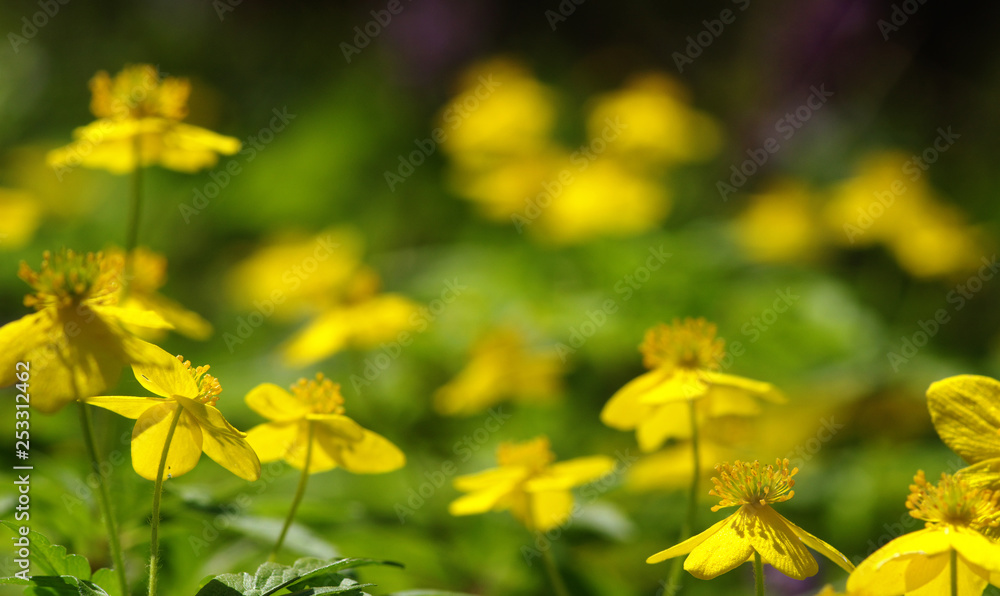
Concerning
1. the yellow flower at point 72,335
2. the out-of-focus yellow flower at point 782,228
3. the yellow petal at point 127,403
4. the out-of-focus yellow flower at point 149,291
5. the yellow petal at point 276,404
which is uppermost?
the out-of-focus yellow flower at point 782,228

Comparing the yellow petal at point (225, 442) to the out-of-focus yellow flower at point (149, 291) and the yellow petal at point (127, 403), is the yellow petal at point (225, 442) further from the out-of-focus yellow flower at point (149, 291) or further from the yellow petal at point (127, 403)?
the out-of-focus yellow flower at point (149, 291)

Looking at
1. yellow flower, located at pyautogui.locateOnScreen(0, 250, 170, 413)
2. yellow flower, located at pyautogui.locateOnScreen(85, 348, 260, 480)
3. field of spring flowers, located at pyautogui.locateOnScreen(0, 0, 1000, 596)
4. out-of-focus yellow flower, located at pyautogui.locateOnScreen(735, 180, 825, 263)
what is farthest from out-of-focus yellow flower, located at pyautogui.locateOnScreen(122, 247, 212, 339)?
out-of-focus yellow flower, located at pyautogui.locateOnScreen(735, 180, 825, 263)

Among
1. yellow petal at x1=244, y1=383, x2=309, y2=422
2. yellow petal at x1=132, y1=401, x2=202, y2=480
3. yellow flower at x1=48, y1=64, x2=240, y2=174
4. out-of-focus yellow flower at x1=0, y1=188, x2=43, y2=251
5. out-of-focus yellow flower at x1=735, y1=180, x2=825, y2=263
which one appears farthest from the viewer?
out-of-focus yellow flower at x1=735, y1=180, x2=825, y2=263

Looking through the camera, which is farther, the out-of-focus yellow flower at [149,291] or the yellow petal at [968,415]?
the out-of-focus yellow flower at [149,291]

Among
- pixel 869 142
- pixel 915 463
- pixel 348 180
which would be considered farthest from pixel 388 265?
pixel 869 142

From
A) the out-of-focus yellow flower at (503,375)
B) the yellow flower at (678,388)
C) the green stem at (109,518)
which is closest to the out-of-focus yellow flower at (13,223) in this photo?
the out-of-focus yellow flower at (503,375)

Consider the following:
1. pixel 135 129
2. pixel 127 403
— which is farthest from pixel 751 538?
pixel 135 129

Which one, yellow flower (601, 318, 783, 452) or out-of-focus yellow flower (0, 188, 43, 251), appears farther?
out-of-focus yellow flower (0, 188, 43, 251)

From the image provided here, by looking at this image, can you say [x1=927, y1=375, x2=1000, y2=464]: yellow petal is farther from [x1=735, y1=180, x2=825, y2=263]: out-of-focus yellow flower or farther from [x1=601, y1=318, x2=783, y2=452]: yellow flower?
[x1=735, y1=180, x2=825, y2=263]: out-of-focus yellow flower
